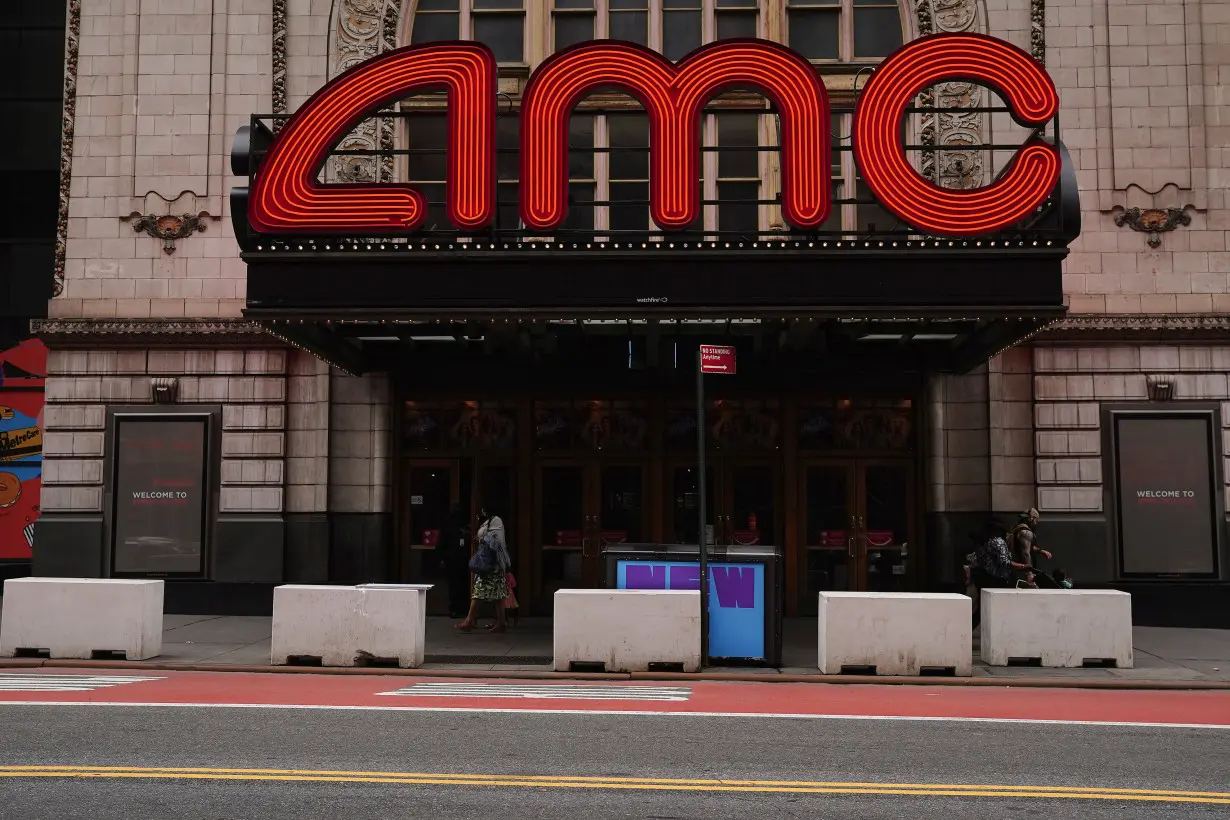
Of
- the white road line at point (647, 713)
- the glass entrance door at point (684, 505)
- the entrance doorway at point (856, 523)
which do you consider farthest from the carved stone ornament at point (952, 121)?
the white road line at point (647, 713)

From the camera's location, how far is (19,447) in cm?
2144

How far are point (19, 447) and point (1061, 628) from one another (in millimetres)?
18371

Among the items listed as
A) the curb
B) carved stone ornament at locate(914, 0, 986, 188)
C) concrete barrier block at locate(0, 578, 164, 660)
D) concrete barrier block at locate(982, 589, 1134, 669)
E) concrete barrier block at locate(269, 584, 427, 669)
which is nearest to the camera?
the curb

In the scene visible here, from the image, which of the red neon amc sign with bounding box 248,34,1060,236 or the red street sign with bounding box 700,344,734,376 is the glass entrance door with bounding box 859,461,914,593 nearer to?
the red neon amc sign with bounding box 248,34,1060,236

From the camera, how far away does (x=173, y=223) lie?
19.0 metres

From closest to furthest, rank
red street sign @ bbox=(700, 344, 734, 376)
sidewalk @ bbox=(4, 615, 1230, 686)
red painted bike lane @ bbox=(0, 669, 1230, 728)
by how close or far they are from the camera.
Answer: red painted bike lane @ bbox=(0, 669, 1230, 728)
sidewalk @ bbox=(4, 615, 1230, 686)
red street sign @ bbox=(700, 344, 734, 376)

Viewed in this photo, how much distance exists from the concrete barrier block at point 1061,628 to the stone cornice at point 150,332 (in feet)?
39.2

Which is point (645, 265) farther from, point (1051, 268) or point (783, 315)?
point (1051, 268)

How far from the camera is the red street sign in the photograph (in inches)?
531

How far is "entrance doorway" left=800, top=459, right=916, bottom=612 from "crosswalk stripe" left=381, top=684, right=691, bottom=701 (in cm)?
758

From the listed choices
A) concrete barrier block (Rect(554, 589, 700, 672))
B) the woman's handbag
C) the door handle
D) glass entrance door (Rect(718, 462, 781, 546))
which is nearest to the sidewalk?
concrete barrier block (Rect(554, 589, 700, 672))

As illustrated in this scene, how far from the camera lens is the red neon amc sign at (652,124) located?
1447cm

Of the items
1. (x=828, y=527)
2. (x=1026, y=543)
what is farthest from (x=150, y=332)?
(x=1026, y=543)

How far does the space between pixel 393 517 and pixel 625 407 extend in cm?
432
